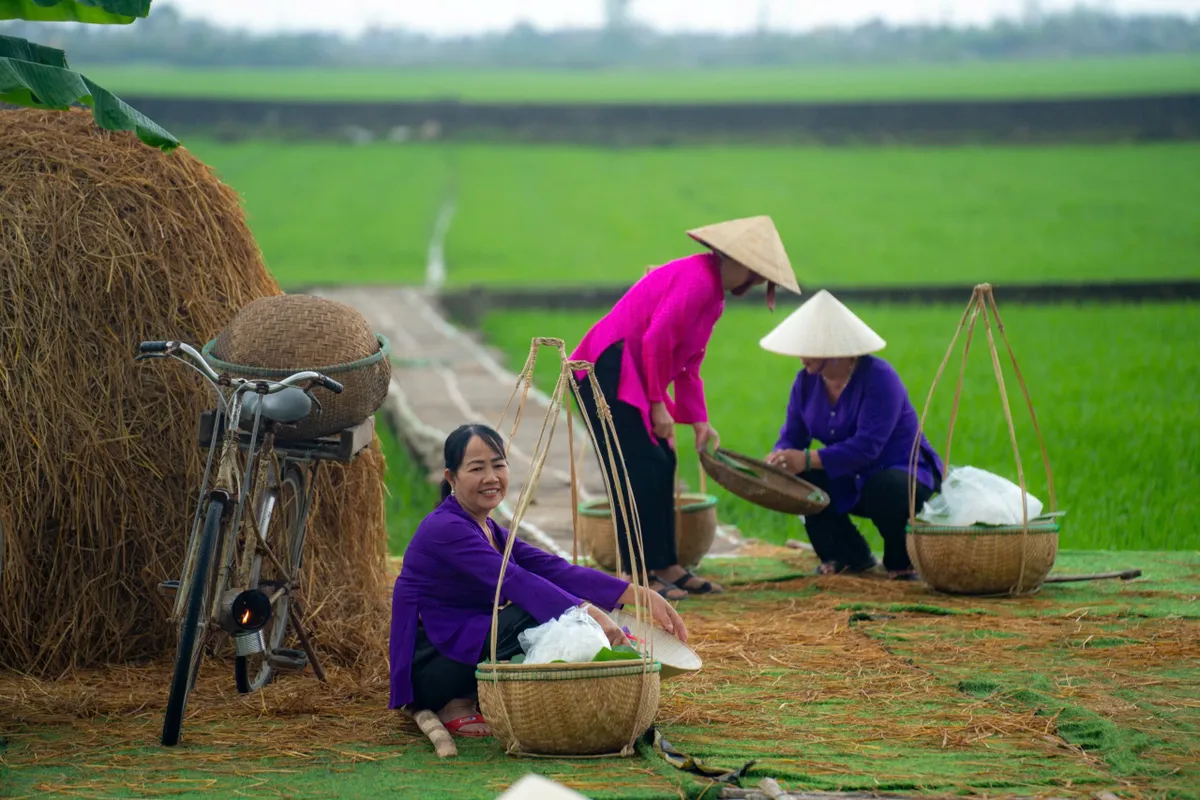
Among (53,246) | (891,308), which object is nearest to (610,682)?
(53,246)

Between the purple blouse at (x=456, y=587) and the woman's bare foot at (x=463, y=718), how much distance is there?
11 cm

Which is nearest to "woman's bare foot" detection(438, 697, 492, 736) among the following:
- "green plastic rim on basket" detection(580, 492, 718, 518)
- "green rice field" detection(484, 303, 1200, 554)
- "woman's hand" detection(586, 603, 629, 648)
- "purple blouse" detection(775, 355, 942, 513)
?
"woman's hand" detection(586, 603, 629, 648)

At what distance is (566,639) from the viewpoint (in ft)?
12.9

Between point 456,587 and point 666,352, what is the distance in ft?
6.08

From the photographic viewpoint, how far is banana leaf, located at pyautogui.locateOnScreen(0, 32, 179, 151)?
445 cm

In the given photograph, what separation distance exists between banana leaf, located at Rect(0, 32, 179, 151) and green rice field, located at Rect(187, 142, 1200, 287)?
1552 cm

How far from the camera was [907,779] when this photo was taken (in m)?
3.60

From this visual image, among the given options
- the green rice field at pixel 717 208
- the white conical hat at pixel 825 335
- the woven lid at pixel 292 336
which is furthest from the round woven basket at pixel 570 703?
the green rice field at pixel 717 208

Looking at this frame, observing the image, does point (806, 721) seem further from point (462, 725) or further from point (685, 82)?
point (685, 82)

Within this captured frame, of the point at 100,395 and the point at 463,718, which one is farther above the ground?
the point at 100,395

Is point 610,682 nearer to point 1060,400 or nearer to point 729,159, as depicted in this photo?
point 1060,400

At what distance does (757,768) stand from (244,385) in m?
1.67

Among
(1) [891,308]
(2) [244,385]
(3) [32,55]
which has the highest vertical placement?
(3) [32,55]

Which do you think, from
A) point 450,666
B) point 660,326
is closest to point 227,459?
point 450,666
